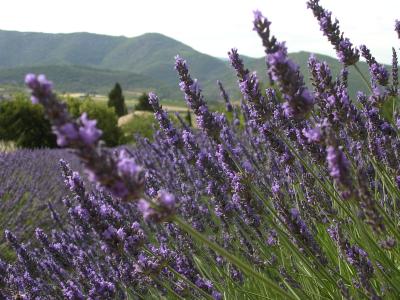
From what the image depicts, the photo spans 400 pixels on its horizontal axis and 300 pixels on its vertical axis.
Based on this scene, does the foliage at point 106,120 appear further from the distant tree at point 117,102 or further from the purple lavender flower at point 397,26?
the purple lavender flower at point 397,26

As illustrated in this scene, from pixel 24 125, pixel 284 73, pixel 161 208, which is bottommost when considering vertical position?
pixel 24 125

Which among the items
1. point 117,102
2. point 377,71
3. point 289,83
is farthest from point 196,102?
point 117,102

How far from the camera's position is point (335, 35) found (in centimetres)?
256

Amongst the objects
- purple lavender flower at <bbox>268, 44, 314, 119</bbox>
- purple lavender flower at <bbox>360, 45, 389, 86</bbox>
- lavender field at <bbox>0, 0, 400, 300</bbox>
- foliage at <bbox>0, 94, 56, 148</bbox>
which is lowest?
foliage at <bbox>0, 94, 56, 148</bbox>

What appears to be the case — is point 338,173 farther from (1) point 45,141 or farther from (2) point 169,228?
(1) point 45,141

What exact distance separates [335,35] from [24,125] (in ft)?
54.4

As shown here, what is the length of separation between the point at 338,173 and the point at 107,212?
1248 millimetres

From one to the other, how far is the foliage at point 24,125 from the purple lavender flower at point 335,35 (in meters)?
15.8

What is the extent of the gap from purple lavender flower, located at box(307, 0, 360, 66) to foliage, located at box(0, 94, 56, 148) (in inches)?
621

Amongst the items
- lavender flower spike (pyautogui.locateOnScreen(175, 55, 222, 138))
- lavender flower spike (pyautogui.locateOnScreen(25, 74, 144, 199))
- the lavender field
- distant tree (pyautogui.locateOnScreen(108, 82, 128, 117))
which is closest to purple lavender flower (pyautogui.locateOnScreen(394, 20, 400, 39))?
the lavender field

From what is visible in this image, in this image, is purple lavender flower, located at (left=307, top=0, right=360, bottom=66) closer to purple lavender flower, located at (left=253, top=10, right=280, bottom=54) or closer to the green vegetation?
purple lavender flower, located at (left=253, top=10, right=280, bottom=54)

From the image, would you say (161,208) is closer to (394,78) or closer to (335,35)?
(335,35)

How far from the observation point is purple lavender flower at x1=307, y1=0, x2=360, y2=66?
2537 millimetres

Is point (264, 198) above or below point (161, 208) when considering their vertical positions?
below
